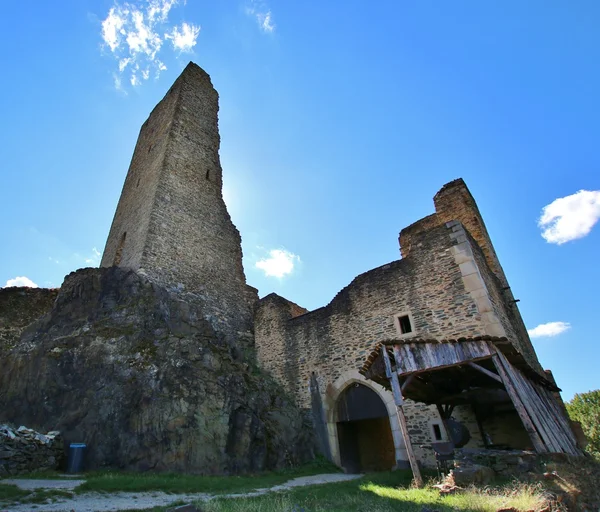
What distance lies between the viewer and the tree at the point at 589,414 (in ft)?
85.0

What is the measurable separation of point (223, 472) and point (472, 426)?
21.1ft

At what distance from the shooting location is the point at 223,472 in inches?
345

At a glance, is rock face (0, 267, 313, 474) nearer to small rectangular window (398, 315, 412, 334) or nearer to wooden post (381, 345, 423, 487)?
wooden post (381, 345, 423, 487)

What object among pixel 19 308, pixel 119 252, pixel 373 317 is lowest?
pixel 373 317

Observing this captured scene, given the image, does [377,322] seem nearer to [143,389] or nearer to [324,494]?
[324,494]

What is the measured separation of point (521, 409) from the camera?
6816mm

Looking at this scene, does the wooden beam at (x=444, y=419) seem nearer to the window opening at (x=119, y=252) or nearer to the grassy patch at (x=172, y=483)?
the grassy patch at (x=172, y=483)

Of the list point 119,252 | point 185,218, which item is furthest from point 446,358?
point 119,252

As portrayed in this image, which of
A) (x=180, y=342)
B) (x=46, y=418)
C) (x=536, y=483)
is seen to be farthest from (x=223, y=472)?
(x=536, y=483)

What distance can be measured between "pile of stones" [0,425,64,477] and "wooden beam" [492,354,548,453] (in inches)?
365

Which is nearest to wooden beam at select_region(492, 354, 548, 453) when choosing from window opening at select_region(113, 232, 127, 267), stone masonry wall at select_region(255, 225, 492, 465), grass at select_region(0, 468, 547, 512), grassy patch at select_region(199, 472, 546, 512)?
grass at select_region(0, 468, 547, 512)

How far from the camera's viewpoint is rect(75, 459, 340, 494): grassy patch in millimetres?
6492

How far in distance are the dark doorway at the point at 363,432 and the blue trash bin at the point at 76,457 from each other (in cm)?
761

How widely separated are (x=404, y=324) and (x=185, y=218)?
391 inches
